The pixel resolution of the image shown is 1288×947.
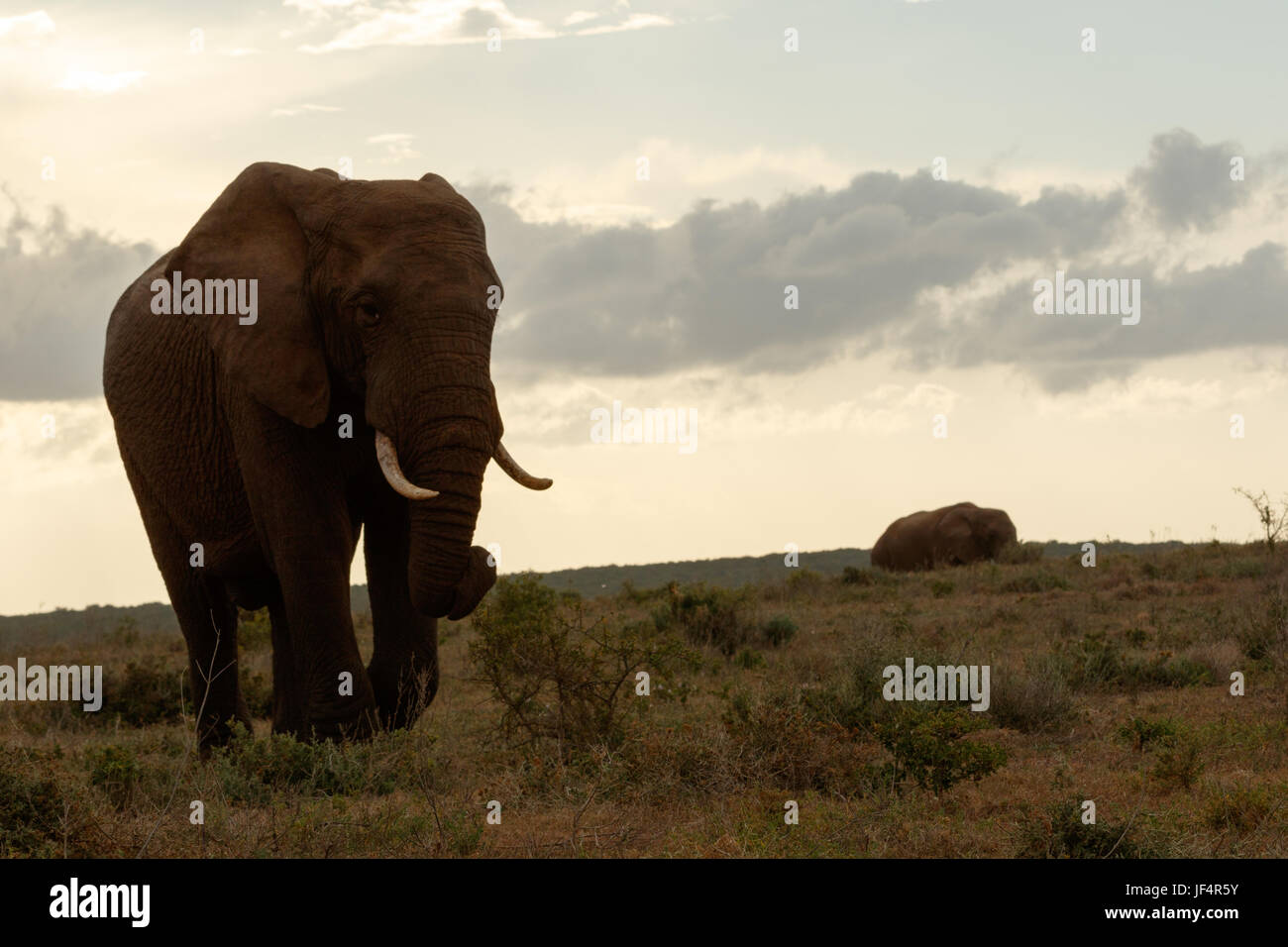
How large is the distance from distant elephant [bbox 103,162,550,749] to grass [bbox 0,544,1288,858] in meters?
0.66

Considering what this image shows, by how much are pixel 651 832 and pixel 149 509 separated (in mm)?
5624

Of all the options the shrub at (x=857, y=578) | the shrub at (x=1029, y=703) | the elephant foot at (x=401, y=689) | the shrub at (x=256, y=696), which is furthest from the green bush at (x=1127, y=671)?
the shrub at (x=857, y=578)

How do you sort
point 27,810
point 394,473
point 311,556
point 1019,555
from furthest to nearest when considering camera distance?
point 1019,555 → point 311,556 → point 394,473 → point 27,810

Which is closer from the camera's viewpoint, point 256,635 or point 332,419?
point 332,419

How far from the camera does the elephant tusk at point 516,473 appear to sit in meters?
9.19

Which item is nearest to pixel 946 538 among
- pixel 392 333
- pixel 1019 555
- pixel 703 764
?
pixel 1019 555

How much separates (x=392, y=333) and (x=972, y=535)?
2529 centimetres

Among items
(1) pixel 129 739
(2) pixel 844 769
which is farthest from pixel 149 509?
(2) pixel 844 769

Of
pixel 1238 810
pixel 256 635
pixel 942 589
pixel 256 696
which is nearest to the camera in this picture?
pixel 1238 810

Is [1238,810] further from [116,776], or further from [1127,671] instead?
[116,776]

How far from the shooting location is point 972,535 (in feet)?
106

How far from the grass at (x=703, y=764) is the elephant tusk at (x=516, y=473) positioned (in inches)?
49.4

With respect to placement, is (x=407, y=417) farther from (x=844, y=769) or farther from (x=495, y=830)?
(x=844, y=769)

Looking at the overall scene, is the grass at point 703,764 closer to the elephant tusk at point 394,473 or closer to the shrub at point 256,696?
the shrub at point 256,696
